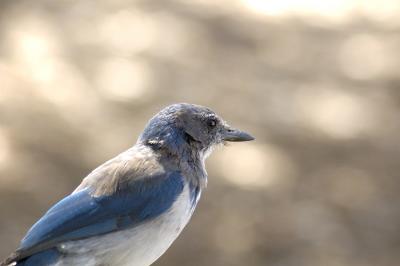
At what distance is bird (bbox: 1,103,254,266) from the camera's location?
23.3ft

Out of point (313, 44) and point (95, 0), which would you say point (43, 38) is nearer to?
point (95, 0)

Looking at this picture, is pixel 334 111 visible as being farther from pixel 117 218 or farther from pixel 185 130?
pixel 117 218

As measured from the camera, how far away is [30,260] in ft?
23.1

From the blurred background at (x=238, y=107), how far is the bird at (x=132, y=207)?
4.88m

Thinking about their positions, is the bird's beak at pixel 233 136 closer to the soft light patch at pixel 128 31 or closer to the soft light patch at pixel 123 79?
the soft light patch at pixel 123 79

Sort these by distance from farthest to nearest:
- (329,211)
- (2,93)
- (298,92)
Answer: (298,92) → (2,93) → (329,211)

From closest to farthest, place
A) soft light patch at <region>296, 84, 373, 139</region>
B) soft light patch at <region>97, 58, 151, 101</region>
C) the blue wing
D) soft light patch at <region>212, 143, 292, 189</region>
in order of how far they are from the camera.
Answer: the blue wing
soft light patch at <region>212, 143, 292, 189</region>
soft light patch at <region>296, 84, 373, 139</region>
soft light patch at <region>97, 58, 151, 101</region>

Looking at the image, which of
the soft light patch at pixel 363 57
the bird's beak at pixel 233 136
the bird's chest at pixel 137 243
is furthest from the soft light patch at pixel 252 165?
the bird's chest at pixel 137 243

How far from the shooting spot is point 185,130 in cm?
791

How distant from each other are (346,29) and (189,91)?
328 cm

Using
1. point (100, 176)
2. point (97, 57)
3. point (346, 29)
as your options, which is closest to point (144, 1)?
point (97, 57)

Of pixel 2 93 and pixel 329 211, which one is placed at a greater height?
pixel 2 93

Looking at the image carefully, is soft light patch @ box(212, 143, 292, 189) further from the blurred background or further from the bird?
the bird

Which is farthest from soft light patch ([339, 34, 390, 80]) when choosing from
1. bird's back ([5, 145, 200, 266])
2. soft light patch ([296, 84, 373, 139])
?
bird's back ([5, 145, 200, 266])
